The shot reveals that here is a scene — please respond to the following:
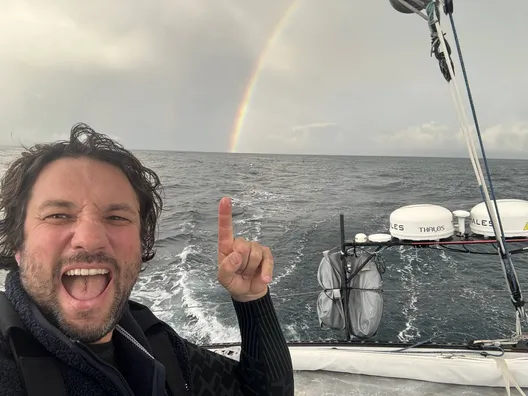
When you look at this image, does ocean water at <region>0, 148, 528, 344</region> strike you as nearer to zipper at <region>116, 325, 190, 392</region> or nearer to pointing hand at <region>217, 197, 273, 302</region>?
zipper at <region>116, 325, 190, 392</region>

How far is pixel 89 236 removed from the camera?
1.22 meters

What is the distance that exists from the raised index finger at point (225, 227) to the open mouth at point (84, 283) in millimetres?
445

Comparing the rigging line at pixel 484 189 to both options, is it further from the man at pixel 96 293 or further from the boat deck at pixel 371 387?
the man at pixel 96 293

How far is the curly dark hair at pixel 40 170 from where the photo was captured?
1385 mm

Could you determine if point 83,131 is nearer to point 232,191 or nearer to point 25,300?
point 25,300

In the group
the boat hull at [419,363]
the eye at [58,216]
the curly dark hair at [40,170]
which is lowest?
the boat hull at [419,363]

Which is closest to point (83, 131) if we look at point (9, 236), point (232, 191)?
point (9, 236)

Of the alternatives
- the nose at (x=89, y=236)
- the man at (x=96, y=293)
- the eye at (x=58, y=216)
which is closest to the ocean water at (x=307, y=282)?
the man at (x=96, y=293)

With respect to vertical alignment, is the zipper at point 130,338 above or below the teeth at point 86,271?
below

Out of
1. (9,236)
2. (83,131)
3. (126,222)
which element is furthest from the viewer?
(83,131)

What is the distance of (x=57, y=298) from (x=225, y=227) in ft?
2.02

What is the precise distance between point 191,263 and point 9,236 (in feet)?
27.8

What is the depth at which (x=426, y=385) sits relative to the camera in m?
3.04

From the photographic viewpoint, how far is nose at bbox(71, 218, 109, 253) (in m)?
1.21
